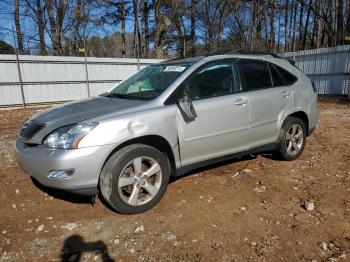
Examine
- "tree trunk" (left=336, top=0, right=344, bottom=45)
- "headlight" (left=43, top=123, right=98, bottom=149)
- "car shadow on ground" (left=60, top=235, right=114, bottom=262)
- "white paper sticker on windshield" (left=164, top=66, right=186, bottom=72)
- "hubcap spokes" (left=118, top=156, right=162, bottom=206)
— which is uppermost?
"tree trunk" (left=336, top=0, right=344, bottom=45)

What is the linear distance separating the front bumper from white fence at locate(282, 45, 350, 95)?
43.8 feet

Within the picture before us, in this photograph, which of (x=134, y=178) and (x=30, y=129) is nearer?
(x=134, y=178)

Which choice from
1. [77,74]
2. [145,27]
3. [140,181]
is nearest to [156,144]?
[140,181]

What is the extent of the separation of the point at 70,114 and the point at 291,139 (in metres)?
3.30

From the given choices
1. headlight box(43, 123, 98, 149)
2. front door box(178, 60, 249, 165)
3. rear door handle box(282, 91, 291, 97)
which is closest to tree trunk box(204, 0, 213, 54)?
rear door handle box(282, 91, 291, 97)

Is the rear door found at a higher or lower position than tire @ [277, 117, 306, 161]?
higher

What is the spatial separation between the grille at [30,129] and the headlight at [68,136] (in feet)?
0.92

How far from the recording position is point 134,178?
3438 mm

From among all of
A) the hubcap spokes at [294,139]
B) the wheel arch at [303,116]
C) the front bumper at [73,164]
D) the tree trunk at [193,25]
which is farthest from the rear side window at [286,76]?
the tree trunk at [193,25]

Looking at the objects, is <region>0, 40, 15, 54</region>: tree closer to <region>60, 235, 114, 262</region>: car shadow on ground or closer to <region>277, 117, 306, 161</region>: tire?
<region>277, 117, 306, 161</region>: tire

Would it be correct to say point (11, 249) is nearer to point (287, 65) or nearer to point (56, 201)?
point (56, 201)

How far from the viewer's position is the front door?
3807mm

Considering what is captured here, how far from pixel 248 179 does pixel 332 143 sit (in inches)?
107

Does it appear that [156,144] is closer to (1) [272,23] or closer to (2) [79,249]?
(2) [79,249]
